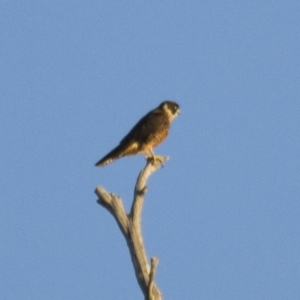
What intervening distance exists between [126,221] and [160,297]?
0.74 meters

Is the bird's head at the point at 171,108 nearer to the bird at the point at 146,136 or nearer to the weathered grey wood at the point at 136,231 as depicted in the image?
the bird at the point at 146,136

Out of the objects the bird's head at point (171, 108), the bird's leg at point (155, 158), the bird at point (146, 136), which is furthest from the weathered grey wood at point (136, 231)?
the bird's head at point (171, 108)

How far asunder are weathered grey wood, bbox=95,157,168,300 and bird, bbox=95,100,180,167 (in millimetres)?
2135

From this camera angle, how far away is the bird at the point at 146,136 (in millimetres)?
10602

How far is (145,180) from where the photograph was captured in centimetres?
862

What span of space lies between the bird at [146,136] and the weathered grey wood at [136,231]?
2135 mm

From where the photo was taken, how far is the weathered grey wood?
24.6ft

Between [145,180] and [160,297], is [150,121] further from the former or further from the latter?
[160,297]

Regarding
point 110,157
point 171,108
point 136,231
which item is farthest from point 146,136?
point 136,231

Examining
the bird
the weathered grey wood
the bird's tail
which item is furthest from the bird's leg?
the weathered grey wood

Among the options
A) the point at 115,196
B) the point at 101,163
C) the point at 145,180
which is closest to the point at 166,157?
the point at 101,163

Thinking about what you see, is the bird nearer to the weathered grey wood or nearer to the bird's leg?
the bird's leg

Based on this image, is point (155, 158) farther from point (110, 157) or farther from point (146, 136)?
point (146, 136)

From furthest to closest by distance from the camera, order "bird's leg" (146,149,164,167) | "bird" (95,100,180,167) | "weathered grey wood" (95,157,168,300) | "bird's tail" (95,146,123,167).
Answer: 1. "bird" (95,100,180,167)
2. "bird's tail" (95,146,123,167)
3. "bird's leg" (146,149,164,167)
4. "weathered grey wood" (95,157,168,300)
